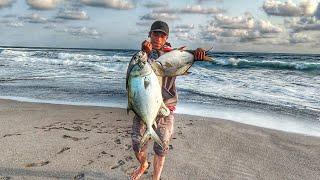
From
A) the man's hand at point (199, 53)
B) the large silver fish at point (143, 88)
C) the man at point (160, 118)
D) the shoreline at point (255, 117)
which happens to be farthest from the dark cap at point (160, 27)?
the shoreline at point (255, 117)

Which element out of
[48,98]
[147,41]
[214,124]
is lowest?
[48,98]

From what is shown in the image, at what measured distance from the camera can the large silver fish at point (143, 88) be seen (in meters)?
3.55

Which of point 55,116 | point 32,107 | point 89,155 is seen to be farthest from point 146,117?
point 32,107

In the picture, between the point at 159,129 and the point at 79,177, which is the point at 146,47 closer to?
the point at 159,129

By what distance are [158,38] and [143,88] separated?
2.80 feet

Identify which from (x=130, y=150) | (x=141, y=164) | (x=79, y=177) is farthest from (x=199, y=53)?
(x=130, y=150)

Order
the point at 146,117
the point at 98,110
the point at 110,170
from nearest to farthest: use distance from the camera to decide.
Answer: the point at 146,117 < the point at 110,170 < the point at 98,110

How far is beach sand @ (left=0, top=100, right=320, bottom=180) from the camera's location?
17.4ft

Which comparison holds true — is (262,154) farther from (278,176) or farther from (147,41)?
(147,41)

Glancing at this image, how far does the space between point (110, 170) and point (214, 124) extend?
10.7ft

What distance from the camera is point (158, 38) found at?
4.31m

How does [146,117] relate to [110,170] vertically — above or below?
above

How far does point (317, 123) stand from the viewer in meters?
8.73

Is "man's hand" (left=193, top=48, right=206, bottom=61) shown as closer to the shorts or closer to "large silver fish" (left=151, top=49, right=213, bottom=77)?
"large silver fish" (left=151, top=49, right=213, bottom=77)
